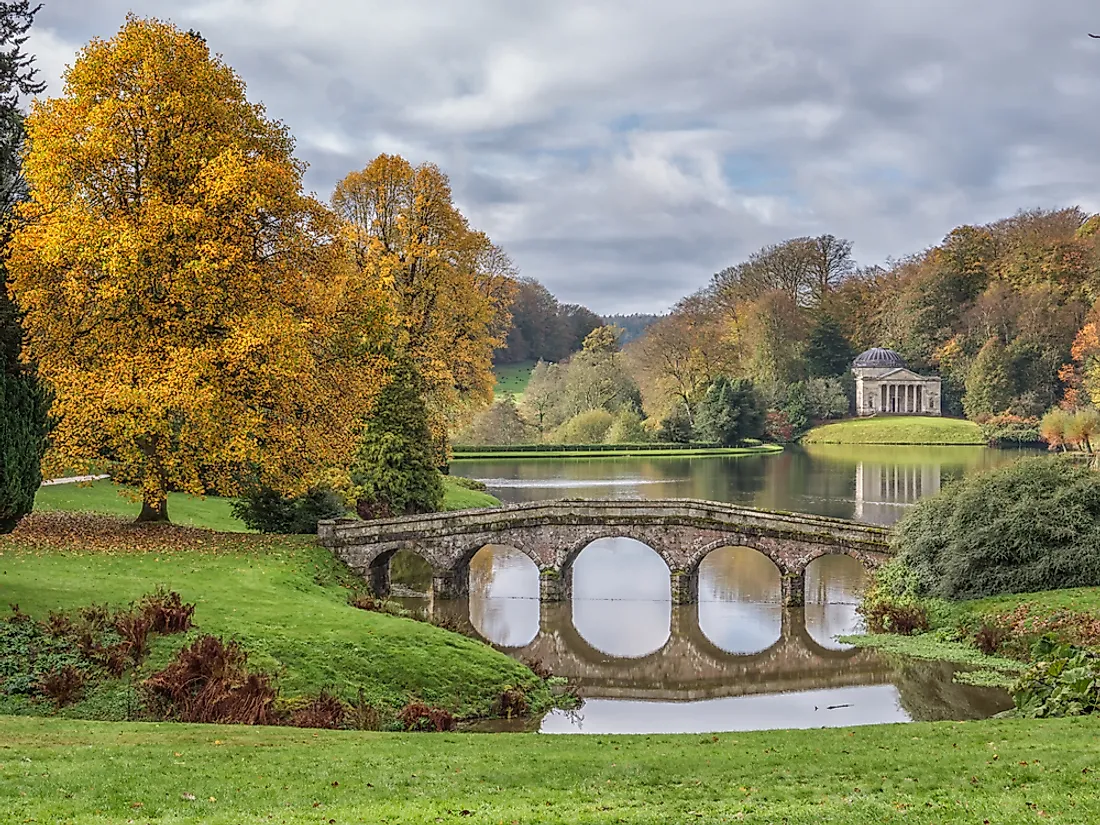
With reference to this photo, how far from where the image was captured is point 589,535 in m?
31.2

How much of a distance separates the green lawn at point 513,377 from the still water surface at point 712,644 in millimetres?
61924

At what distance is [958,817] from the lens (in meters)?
9.42

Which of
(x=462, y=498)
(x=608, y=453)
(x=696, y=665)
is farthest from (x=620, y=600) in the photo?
(x=608, y=453)

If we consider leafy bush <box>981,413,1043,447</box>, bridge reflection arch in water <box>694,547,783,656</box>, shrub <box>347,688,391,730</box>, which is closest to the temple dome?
leafy bush <box>981,413,1043,447</box>

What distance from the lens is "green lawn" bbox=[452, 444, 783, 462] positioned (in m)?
73.9

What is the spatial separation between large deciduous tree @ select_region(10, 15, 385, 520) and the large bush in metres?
15.7

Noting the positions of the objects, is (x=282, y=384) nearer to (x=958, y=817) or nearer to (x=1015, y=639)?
(x=1015, y=639)

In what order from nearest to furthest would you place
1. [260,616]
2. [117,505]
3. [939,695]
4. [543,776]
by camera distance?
[543,776] → [260,616] → [939,695] → [117,505]

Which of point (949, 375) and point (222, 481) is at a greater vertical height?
point (949, 375)

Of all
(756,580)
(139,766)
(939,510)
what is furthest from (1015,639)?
(139,766)

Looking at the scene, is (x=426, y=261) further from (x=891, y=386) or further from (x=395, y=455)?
(x=891, y=386)

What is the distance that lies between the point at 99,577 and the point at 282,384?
21.8 ft

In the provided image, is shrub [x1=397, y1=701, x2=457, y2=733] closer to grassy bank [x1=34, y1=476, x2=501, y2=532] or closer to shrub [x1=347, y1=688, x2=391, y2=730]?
shrub [x1=347, y1=688, x2=391, y2=730]

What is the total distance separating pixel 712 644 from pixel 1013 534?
7.85 meters
